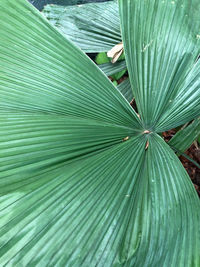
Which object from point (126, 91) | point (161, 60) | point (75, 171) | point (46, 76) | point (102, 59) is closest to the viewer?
point (75, 171)

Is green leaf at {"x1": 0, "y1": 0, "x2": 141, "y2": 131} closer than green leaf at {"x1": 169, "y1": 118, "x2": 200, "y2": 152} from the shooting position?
Yes

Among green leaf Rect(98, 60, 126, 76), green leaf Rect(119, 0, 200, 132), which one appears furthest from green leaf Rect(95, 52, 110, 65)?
green leaf Rect(119, 0, 200, 132)

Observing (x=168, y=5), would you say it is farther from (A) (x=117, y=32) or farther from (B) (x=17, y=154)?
(B) (x=17, y=154)

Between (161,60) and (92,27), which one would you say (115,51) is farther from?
(161,60)

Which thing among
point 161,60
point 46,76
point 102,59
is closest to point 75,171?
point 46,76

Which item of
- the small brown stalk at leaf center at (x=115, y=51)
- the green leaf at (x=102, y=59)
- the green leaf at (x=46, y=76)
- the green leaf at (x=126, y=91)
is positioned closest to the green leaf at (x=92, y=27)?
the small brown stalk at leaf center at (x=115, y=51)

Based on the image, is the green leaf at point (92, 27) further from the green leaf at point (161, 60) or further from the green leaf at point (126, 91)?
the green leaf at point (161, 60)

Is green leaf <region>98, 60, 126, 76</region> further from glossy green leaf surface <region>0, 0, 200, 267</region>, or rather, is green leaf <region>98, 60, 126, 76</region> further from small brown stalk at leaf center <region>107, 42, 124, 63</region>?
glossy green leaf surface <region>0, 0, 200, 267</region>
